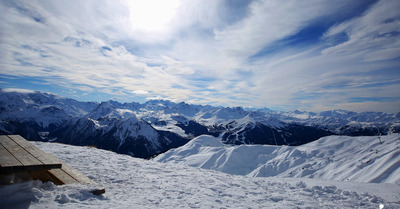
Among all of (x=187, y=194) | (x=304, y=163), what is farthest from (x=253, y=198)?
(x=304, y=163)

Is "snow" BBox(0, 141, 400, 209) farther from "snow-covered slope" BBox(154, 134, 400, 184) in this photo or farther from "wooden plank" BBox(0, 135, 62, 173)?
"snow-covered slope" BBox(154, 134, 400, 184)

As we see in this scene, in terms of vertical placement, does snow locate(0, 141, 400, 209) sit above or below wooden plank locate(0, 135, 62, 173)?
below

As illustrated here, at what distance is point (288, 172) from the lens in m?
40.3

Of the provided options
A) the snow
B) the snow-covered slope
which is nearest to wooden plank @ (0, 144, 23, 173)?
the snow

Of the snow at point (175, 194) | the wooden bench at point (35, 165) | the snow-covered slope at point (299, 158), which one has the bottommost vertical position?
the snow-covered slope at point (299, 158)

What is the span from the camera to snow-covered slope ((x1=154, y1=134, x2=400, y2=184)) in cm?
3328

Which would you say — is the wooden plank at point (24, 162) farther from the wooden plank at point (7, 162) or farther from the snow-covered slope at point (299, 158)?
the snow-covered slope at point (299, 158)

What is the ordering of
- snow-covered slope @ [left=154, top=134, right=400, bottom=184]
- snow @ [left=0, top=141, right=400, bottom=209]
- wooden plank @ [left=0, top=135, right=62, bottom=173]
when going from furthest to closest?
snow-covered slope @ [left=154, top=134, right=400, bottom=184], snow @ [left=0, top=141, right=400, bottom=209], wooden plank @ [left=0, top=135, right=62, bottom=173]

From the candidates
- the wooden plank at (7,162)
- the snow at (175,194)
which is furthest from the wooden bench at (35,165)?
the snow at (175,194)

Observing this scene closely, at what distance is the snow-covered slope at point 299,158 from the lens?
109 ft

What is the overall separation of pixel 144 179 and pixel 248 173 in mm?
42704

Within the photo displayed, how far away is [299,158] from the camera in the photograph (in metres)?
44.5

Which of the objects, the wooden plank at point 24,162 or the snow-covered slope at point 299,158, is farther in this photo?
the snow-covered slope at point 299,158

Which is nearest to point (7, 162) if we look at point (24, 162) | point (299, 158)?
point (24, 162)
